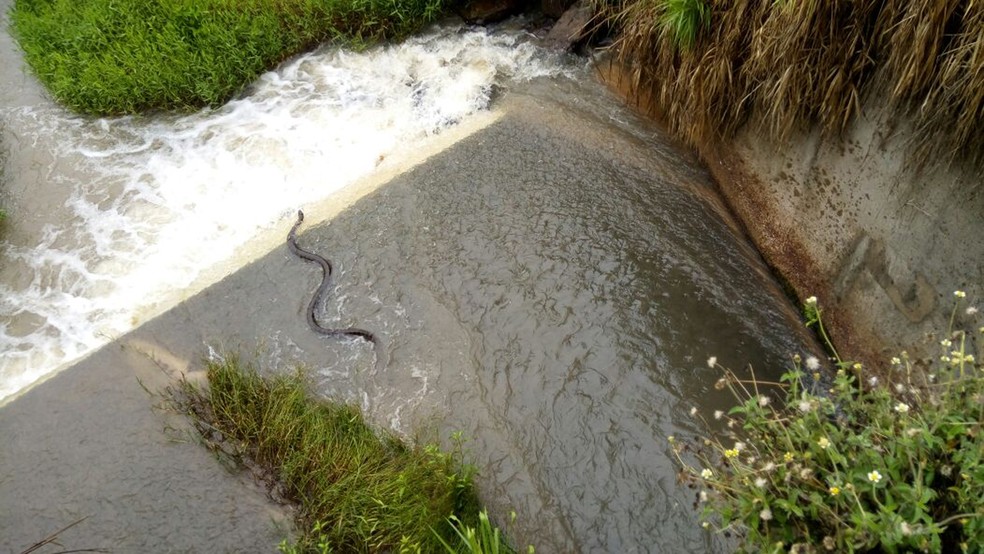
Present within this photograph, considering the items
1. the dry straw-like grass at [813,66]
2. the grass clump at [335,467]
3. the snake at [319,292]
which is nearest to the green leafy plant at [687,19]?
the dry straw-like grass at [813,66]

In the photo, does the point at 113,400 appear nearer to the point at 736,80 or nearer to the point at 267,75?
the point at 267,75

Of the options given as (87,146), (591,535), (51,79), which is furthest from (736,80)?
(51,79)

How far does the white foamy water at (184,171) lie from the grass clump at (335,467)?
119 cm

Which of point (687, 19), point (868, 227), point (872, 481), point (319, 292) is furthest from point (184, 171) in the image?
point (872, 481)

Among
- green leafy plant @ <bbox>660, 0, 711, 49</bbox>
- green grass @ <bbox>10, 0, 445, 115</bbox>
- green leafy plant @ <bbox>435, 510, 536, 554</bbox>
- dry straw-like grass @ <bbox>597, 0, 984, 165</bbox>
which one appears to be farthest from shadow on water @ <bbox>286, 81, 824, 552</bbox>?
green grass @ <bbox>10, 0, 445, 115</bbox>

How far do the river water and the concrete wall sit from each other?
0.30 meters

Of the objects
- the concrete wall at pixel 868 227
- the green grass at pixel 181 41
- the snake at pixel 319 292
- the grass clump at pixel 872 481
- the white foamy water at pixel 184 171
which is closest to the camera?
the grass clump at pixel 872 481

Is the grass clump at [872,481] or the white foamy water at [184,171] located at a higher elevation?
the grass clump at [872,481]

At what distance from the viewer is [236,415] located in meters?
3.57

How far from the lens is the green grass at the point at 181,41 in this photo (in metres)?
5.95

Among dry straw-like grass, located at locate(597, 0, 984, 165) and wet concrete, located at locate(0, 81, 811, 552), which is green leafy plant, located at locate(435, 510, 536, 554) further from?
dry straw-like grass, located at locate(597, 0, 984, 165)

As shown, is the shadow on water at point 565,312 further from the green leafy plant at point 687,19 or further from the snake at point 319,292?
the green leafy plant at point 687,19

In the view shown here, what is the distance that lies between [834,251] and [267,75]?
4.77 metres

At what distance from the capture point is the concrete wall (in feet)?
11.4
